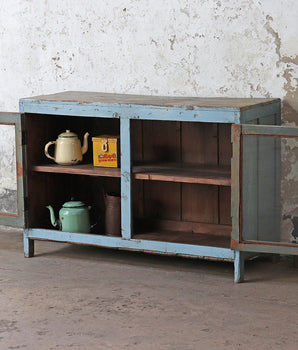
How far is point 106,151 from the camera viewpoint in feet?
13.8

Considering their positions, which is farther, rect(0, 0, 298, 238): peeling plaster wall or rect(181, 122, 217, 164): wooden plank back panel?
rect(181, 122, 217, 164): wooden plank back panel

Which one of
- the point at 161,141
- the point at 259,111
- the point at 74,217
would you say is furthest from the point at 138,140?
the point at 259,111

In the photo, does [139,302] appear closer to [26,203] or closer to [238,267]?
[238,267]

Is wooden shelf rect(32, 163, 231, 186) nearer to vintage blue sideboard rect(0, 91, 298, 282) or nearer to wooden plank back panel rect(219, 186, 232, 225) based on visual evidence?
vintage blue sideboard rect(0, 91, 298, 282)

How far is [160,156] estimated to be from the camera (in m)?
4.44

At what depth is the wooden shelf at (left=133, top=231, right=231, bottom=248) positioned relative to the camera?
13.3 feet

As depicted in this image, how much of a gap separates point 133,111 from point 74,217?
29.8 inches

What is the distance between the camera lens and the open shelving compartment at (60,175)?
14.0ft

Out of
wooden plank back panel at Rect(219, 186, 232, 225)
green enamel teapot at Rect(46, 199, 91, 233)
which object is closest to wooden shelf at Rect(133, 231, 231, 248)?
wooden plank back panel at Rect(219, 186, 232, 225)

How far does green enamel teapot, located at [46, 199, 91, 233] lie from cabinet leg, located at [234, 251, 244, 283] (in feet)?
3.14

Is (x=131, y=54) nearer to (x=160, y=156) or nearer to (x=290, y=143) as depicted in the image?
(x=160, y=156)

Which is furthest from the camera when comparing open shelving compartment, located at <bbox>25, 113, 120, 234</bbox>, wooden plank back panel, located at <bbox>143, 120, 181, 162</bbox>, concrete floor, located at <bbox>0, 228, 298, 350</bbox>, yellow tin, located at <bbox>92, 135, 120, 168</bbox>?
wooden plank back panel, located at <bbox>143, 120, 181, 162</bbox>

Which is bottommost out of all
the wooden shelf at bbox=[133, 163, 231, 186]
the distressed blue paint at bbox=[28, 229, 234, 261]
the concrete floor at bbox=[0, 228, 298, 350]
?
the concrete floor at bbox=[0, 228, 298, 350]

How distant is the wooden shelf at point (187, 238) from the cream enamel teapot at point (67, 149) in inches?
22.8
